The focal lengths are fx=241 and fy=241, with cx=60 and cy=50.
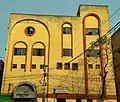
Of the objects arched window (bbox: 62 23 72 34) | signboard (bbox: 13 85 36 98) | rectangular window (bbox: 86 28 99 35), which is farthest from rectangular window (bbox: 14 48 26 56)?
rectangular window (bbox: 86 28 99 35)

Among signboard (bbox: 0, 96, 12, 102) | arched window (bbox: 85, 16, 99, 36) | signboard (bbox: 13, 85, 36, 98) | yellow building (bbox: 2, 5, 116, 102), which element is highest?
arched window (bbox: 85, 16, 99, 36)

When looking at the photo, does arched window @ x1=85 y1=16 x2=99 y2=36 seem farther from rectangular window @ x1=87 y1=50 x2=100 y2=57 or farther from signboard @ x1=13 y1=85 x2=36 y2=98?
signboard @ x1=13 y1=85 x2=36 y2=98

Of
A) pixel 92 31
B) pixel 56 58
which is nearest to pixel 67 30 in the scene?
pixel 92 31

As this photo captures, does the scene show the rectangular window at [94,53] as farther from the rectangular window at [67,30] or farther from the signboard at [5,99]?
the signboard at [5,99]

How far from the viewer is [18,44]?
3522 centimetres

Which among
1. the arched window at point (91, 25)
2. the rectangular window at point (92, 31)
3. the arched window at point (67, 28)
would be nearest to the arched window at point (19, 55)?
the arched window at point (67, 28)

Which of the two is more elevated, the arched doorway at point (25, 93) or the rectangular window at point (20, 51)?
the rectangular window at point (20, 51)

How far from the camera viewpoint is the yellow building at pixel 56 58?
108 ft

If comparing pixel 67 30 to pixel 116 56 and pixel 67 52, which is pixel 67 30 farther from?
pixel 116 56

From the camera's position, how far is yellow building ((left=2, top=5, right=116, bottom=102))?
32906 mm

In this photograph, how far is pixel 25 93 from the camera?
32469 mm

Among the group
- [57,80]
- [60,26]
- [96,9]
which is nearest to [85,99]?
[57,80]

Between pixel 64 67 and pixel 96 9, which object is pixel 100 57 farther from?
pixel 96 9

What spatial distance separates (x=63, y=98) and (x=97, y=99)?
4659 millimetres
